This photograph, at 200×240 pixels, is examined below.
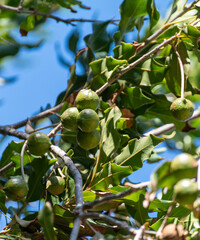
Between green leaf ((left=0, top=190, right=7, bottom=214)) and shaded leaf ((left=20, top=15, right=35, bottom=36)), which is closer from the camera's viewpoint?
green leaf ((left=0, top=190, right=7, bottom=214))

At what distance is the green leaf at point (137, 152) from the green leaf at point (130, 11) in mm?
754

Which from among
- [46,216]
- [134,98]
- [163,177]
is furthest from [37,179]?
[163,177]

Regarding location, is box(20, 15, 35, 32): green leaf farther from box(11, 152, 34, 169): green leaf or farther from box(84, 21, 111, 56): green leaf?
box(11, 152, 34, 169): green leaf

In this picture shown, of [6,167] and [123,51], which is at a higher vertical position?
[123,51]

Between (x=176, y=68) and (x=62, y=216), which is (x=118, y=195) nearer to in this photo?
(x=62, y=216)

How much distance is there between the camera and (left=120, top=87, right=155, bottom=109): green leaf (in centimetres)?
214

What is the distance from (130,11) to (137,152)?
0.85 m

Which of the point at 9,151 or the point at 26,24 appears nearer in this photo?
the point at 9,151

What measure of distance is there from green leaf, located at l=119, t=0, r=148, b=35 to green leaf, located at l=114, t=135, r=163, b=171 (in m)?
0.75

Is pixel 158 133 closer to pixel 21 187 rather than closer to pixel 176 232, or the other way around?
pixel 21 187

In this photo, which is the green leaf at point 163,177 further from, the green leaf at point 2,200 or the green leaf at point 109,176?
the green leaf at point 2,200

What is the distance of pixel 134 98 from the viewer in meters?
2.16

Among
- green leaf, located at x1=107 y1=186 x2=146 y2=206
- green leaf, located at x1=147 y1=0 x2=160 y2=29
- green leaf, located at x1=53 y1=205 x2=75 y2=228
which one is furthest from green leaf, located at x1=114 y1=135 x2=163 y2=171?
green leaf, located at x1=147 y1=0 x2=160 y2=29

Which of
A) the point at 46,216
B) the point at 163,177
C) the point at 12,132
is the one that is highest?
the point at 163,177
